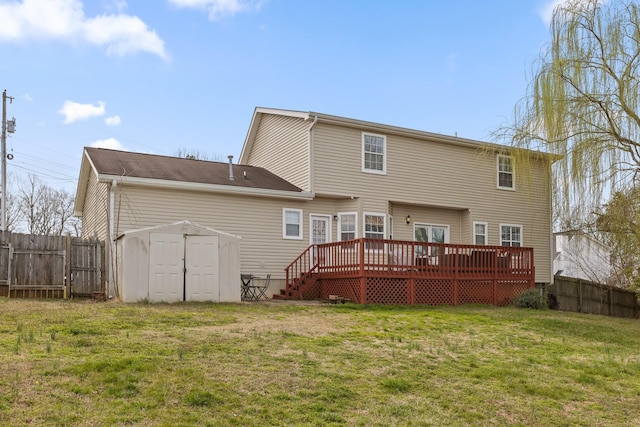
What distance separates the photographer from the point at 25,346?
8.21 meters

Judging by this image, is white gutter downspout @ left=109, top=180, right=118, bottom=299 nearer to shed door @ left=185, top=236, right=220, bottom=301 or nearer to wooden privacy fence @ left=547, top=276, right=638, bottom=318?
shed door @ left=185, top=236, right=220, bottom=301

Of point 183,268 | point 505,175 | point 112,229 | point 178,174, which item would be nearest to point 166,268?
point 183,268

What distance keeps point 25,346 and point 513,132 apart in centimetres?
1293

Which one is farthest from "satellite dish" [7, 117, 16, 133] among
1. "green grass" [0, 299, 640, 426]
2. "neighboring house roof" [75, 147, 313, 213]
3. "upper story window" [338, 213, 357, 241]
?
"green grass" [0, 299, 640, 426]

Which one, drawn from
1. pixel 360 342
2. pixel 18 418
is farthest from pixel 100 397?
pixel 360 342

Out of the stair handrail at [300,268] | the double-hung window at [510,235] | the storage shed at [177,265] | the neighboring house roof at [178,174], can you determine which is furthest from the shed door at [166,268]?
the double-hung window at [510,235]

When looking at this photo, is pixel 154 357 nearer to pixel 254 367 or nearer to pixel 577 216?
pixel 254 367

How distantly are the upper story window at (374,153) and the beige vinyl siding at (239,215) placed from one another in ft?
5.37

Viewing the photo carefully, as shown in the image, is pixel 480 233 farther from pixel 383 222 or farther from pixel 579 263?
pixel 579 263

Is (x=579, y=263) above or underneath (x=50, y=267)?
underneath

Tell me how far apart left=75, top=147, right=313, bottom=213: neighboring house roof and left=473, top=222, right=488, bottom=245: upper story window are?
6780 millimetres

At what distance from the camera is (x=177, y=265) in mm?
14922

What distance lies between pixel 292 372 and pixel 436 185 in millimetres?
14272

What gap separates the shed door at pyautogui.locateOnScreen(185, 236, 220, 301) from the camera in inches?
591
